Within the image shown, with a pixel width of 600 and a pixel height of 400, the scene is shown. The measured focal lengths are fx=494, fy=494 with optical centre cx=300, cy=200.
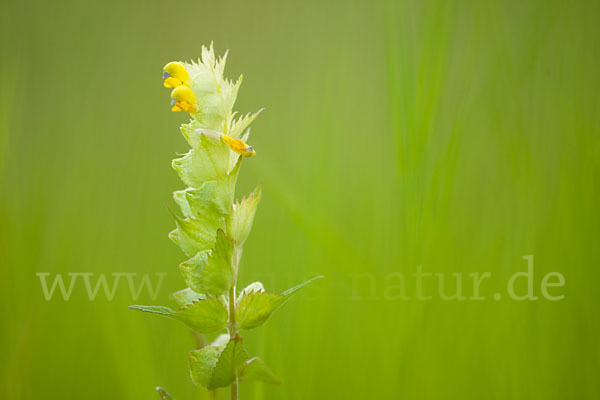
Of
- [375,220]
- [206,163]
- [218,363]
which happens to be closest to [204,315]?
[218,363]

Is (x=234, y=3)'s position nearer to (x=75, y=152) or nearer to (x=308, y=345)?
(x=75, y=152)

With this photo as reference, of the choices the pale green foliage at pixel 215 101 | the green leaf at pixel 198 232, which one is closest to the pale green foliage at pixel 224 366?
the green leaf at pixel 198 232

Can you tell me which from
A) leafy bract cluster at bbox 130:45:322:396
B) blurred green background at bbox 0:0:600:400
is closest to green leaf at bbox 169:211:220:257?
leafy bract cluster at bbox 130:45:322:396

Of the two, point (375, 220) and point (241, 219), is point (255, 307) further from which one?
point (375, 220)

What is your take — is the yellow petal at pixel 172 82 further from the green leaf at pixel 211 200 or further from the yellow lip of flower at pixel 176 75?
the green leaf at pixel 211 200

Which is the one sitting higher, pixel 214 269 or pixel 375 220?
pixel 375 220

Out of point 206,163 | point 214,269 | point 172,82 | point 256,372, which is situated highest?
point 172,82

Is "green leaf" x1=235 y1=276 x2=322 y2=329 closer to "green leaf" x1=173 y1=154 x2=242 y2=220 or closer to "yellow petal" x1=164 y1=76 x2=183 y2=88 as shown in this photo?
"green leaf" x1=173 y1=154 x2=242 y2=220
